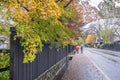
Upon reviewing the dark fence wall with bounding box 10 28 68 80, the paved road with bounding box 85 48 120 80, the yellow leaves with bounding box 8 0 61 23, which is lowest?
the paved road with bounding box 85 48 120 80

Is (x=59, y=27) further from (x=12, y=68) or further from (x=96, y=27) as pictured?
(x=96, y=27)

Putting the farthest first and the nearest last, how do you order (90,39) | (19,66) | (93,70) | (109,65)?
(90,39) → (109,65) → (93,70) → (19,66)

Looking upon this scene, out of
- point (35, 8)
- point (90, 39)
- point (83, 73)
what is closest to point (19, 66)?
point (35, 8)

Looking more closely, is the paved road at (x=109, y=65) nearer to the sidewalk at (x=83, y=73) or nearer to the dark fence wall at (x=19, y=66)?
the sidewalk at (x=83, y=73)

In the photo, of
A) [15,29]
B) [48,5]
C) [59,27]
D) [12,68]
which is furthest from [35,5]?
[59,27]

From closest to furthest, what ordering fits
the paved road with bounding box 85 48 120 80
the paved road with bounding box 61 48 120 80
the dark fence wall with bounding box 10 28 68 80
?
the dark fence wall with bounding box 10 28 68 80
the paved road with bounding box 61 48 120 80
the paved road with bounding box 85 48 120 80

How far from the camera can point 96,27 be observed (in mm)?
132875

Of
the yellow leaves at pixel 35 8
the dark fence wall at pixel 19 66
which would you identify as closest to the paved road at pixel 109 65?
the dark fence wall at pixel 19 66

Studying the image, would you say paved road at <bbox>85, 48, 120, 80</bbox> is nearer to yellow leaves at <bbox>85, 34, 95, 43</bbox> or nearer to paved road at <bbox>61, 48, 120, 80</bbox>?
paved road at <bbox>61, 48, 120, 80</bbox>

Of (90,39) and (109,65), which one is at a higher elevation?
(90,39)

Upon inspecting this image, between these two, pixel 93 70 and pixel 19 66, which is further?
pixel 93 70

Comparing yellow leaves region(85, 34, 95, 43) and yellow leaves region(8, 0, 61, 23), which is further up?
yellow leaves region(85, 34, 95, 43)

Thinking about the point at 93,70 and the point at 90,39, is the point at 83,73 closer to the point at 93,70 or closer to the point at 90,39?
the point at 93,70

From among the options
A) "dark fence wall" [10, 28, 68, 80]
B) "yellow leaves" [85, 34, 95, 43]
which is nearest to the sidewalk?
"dark fence wall" [10, 28, 68, 80]
